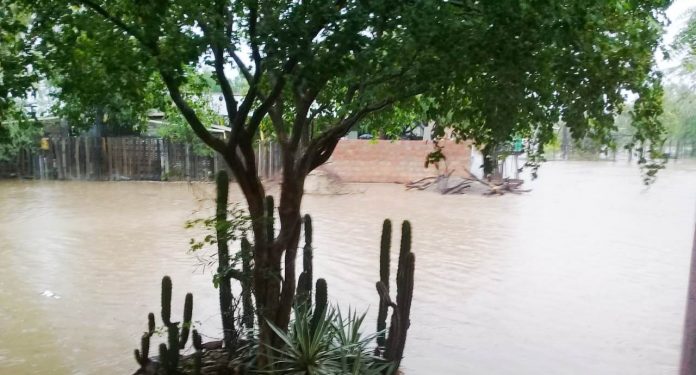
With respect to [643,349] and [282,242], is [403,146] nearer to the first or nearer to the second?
[643,349]

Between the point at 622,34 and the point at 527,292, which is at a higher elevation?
the point at 622,34

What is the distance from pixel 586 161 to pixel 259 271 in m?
26.2

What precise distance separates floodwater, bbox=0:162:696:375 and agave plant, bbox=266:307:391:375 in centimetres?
131

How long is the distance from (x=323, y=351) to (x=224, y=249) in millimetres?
943

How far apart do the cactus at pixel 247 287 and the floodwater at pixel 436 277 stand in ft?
4.91

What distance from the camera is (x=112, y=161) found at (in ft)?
61.0

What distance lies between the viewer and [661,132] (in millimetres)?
3301

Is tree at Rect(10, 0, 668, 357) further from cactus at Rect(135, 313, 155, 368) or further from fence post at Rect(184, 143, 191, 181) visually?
fence post at Rect(184, 143, 191, 181)

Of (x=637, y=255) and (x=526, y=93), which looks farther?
(x=637, y=255)

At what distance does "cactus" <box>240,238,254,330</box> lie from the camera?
3.82 meters

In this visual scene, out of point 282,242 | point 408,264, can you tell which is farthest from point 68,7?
point 408,264

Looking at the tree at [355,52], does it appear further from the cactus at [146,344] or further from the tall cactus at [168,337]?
the cactus at [146,344]

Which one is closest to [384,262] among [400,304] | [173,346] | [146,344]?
[400,304]

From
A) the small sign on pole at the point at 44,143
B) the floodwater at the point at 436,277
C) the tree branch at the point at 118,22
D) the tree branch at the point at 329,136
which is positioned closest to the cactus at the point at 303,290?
the tree branch at the point at 329,136
